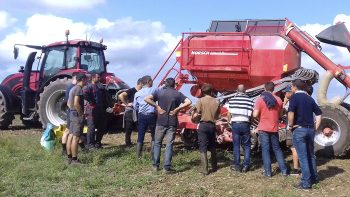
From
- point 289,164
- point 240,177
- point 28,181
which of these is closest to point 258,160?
point 289,164

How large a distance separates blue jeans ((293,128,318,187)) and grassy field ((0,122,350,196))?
193 mm

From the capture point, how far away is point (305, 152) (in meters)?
7.54

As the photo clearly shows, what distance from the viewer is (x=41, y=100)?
12797 millimetres

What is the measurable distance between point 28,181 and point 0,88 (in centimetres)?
686

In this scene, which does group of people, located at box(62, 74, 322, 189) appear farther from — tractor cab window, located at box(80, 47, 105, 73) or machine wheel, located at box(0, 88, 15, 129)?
machine wheel, located at box(0, 88, 15, 129)

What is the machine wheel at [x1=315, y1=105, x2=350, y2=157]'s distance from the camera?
31.2 ft

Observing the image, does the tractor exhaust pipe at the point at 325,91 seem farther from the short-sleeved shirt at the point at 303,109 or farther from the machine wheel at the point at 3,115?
the machine wheel at the point at 3,115

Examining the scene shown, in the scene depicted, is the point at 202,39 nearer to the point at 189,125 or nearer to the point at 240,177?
the point at 189,125

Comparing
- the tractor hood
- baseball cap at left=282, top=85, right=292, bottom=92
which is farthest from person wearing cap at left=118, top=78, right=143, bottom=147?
baseball cap at left=282, top=85, right=292, bottom=92

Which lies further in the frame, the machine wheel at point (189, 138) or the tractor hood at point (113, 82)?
the tractor hood at point (113, 82)

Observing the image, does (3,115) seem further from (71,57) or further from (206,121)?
(206,121)

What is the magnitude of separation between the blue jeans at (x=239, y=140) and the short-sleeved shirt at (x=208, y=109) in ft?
1.37

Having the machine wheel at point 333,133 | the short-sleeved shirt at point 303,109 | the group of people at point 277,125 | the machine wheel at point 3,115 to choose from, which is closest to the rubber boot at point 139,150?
the group of people at point 277,125

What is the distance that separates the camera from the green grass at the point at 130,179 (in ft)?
24.1
